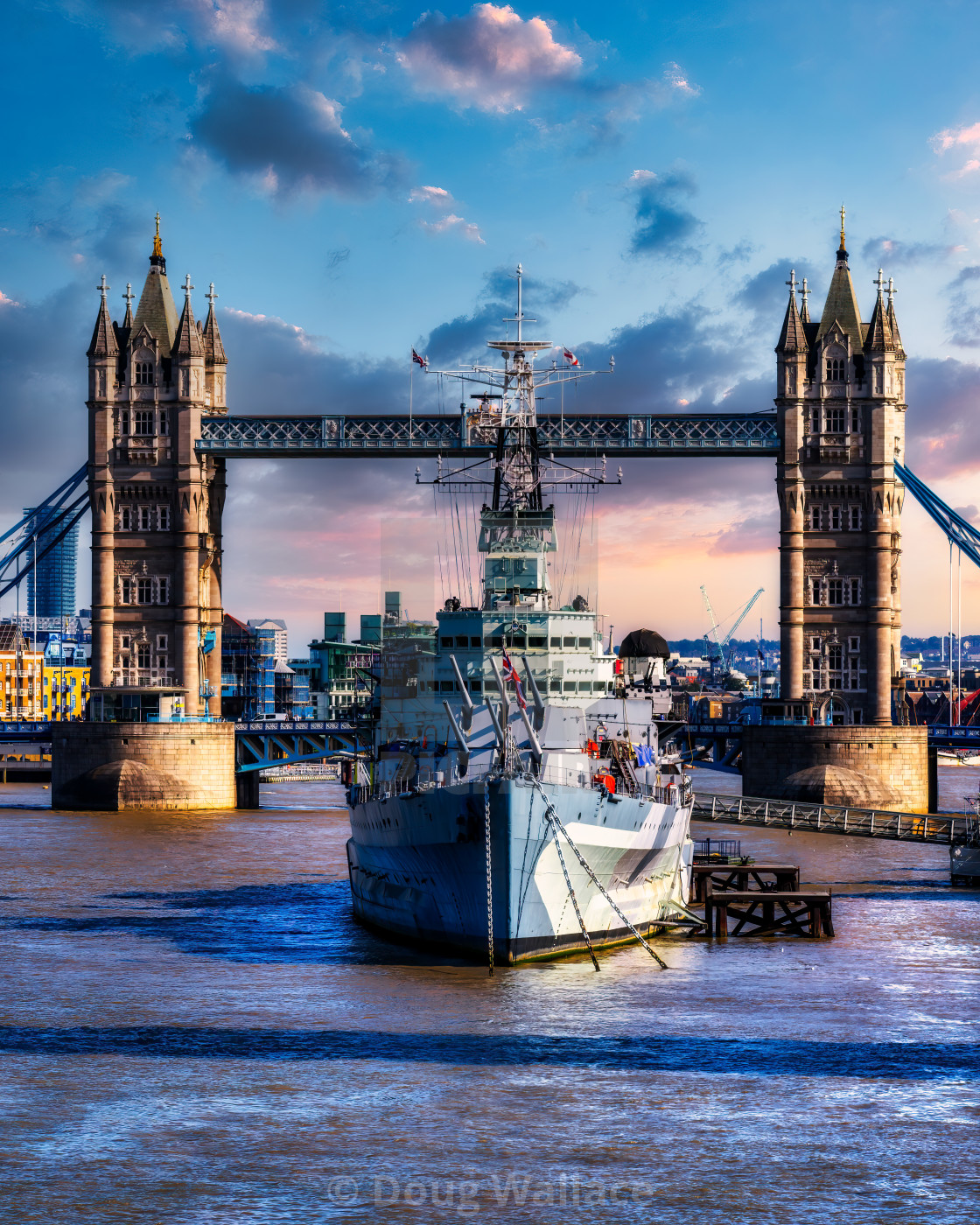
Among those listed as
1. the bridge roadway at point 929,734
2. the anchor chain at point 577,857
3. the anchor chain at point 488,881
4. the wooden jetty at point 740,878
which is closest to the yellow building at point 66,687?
the bridge roadway at point 929,734

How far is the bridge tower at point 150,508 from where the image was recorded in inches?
4257

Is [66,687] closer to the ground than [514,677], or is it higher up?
higher up

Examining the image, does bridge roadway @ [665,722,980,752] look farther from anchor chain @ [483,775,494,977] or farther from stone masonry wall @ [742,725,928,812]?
anchor chain @ [483,775,494,977]

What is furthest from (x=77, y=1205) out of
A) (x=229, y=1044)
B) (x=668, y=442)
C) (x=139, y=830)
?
(x=668, y=442)

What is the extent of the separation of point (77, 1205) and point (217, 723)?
79.3m

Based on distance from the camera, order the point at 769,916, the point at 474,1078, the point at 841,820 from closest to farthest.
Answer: the point at 474,1078, the point at 769,916, the point at 841,820

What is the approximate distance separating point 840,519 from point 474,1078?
78782 millimetres

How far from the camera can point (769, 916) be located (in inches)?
1981

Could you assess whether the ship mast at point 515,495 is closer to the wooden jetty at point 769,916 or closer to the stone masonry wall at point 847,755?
the wooden jetty at point 769,916

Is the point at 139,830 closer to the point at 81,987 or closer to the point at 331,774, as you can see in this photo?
the point at 81,987

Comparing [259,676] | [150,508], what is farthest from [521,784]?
[259,676]

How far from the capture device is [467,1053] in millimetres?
33062

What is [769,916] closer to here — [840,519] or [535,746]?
[535,746]

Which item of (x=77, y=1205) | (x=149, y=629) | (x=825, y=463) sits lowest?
(x=77, y=1205)
